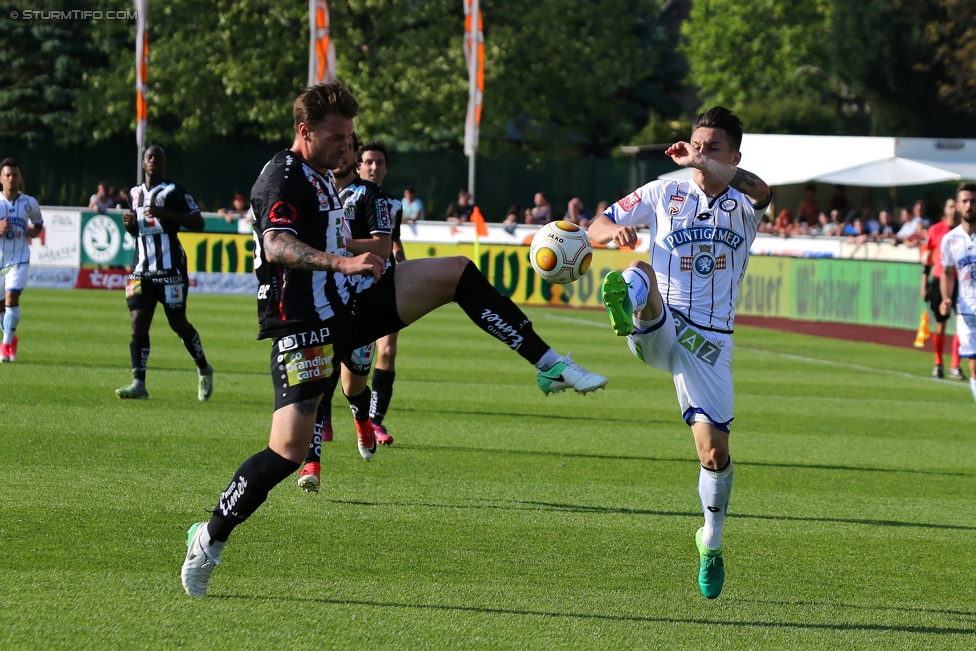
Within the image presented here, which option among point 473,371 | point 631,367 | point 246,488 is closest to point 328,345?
point 246,488

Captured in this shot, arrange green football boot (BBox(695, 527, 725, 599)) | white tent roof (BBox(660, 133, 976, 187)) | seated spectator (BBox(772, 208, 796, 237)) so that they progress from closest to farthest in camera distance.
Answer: green football boot (BBox(695, 527, 725, 599)) < seated spectator (BBox(772, 208, 796, 237)) < white tent roof (BBox(660, 133, 976, 187))

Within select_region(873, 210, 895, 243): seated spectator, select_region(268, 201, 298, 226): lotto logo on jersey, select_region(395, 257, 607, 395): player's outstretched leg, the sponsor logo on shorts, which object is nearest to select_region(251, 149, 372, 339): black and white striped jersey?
select_region(268, 201, 298, 226): lotto logo on jersey

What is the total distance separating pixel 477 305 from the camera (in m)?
5.58

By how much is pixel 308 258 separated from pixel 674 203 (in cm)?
198

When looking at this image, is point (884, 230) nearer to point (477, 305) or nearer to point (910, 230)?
point (910, 230)

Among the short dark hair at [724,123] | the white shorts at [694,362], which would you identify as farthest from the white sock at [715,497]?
the short dark hair at [724,123]

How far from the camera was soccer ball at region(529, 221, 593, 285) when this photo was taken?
611cm

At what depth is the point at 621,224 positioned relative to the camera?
6230mm

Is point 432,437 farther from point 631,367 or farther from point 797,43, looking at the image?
point 797,43

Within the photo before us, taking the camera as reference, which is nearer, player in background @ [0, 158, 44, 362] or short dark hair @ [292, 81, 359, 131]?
short dark hair @ [292, 81, 359, 131]

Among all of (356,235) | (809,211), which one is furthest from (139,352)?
(809,211)

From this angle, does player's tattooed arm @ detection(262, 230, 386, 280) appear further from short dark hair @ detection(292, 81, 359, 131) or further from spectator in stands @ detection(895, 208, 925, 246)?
spectator in stands @ detection(895, 208, 925, 246)

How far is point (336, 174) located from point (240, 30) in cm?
3344

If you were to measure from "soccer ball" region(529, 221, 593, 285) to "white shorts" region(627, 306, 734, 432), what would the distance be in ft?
1.39
